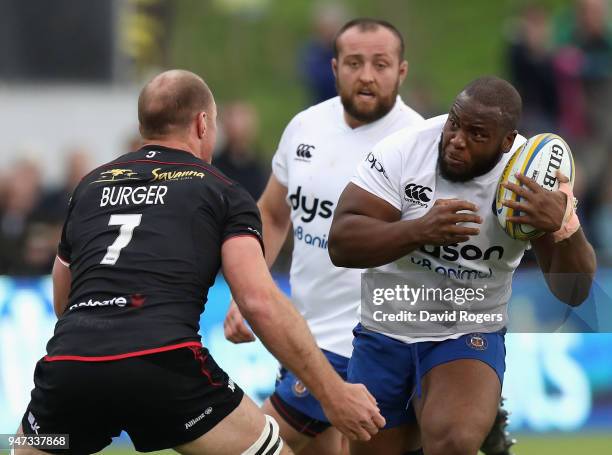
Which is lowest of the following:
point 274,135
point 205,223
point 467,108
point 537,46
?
point 274,135

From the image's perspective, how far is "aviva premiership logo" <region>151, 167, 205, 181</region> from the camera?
18.5 feet

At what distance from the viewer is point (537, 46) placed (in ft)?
47.1

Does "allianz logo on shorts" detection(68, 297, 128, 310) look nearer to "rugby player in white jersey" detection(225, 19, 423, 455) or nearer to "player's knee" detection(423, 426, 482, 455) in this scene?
"player's knee" detection(423, 426, 482, 455)

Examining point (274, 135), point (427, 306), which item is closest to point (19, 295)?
point (427, 306)

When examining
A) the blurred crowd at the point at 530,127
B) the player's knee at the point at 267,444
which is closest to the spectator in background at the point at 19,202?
the blurred crowd at the point at 530,127

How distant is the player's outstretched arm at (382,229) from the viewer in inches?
228

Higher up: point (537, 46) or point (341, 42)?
point (341, 42)

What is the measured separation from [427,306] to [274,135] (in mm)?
15155

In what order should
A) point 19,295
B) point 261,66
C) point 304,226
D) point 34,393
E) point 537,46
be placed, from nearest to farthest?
point 34,393 → point 304,226 → point 19,295 → point 537,46 → point 261,66

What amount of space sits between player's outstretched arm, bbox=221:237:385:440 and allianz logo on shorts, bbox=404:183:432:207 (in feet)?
3.55

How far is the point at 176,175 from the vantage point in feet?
18.6

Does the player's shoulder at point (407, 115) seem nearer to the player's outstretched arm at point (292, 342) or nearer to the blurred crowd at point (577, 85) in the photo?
the player's outstretched arm at point (292, 342)

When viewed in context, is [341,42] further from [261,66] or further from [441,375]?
[261,66]

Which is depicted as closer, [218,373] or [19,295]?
[218,373]
